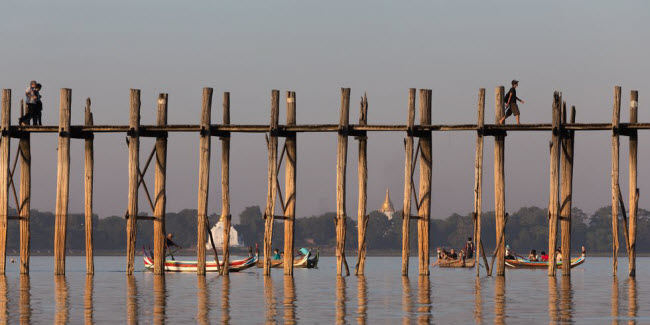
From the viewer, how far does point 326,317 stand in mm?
25938

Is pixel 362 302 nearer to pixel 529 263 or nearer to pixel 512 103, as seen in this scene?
pixel 512 103

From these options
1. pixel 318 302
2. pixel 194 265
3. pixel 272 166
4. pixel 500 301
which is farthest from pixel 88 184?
pixel 500 301

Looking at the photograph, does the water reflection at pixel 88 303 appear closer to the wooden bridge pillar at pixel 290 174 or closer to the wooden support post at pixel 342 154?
the wooden bridge pillar at pixel 290 174

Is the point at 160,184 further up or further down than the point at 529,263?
further up

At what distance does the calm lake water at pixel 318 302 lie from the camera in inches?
1009

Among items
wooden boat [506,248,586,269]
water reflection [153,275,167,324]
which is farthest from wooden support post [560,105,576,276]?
wooden boat [506,248,586,269]

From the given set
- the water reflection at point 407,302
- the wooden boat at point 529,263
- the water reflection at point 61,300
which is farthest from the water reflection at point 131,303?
the wooden boat at point 529,263

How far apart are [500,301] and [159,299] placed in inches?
323

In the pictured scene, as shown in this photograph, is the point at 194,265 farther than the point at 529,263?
No

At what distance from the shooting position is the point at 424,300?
31.2m

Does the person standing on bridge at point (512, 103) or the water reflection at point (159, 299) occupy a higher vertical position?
the person standing on bridge at point (512, 103)

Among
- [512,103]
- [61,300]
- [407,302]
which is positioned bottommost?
[61,300]

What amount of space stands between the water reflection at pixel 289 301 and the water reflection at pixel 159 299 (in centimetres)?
248

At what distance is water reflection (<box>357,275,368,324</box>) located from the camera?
25609 mm
